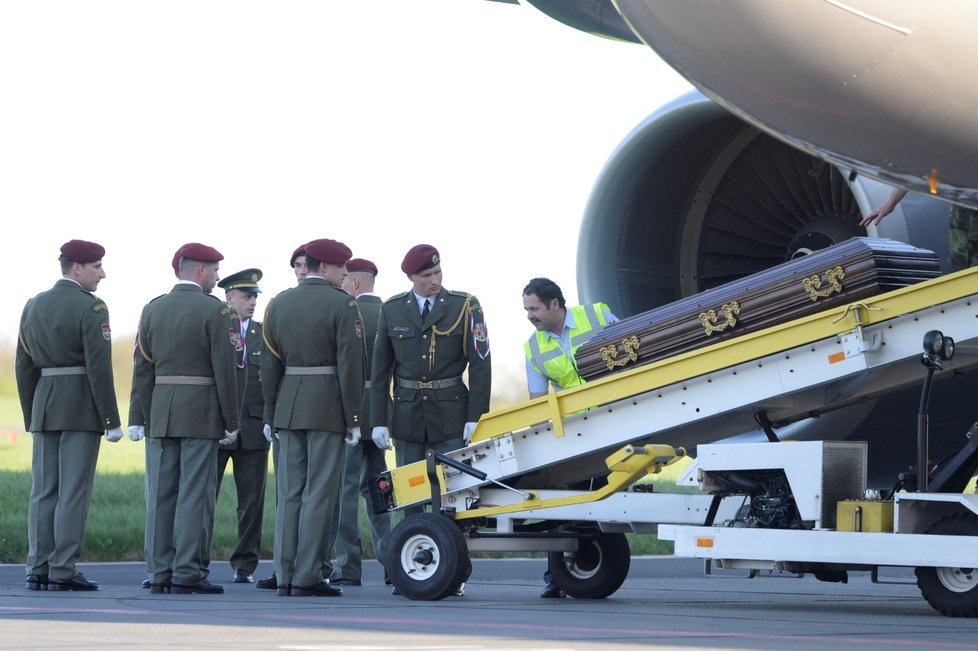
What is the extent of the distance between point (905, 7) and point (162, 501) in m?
5.04

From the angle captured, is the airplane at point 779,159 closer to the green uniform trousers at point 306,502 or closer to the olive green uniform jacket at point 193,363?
the green uniform trousers at point 306,502

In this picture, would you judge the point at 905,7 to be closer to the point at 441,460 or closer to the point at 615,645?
the point at 615,645

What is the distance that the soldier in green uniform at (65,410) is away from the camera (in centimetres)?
764

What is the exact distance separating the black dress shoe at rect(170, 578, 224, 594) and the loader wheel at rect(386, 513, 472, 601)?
105cm

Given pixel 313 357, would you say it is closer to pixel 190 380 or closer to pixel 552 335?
pixel 190 380

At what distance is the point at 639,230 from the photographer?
7.54 meters

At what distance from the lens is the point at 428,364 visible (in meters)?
7.59

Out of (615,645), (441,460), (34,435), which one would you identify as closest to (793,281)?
(441,460)

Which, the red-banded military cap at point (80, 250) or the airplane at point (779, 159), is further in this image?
the red-banded military cap at point (80, 250)

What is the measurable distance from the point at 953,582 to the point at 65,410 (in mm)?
4204

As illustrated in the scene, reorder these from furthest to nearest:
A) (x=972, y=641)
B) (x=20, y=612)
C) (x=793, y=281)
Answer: (x=793, y=281) → (x=20, y=612) → (x=972, y=641)

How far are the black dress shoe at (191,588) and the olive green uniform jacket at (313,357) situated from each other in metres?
0.85

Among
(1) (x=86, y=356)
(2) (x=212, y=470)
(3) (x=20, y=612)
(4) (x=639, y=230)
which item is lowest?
(3) (x=20, y=612)

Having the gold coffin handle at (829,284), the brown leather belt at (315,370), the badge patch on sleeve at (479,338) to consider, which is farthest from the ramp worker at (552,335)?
the gold coffin handle at (829,284)
